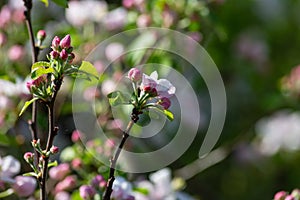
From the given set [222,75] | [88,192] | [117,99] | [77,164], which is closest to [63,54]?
[117,99]

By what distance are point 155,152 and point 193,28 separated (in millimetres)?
371

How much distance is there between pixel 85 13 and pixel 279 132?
0.87 m

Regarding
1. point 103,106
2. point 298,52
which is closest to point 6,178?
→ point 103,106

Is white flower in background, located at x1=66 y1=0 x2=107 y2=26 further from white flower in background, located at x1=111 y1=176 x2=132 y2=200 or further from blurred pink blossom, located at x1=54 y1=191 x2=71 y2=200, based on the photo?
white flower in background, located at x1=111 y1=176 x2=132 y2=200

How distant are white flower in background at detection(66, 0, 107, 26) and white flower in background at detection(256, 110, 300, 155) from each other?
2.58 feet

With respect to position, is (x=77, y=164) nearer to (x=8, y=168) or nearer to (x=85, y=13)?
(x=8, y=168)

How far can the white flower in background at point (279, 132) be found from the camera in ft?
7.75

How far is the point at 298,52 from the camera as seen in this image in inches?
111

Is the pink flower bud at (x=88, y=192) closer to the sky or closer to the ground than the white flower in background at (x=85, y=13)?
closer to the ground

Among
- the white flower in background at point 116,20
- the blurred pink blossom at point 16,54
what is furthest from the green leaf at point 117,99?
Result: the white flower in background at point 116,20

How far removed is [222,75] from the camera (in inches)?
94.4

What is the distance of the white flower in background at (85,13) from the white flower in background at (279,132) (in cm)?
79

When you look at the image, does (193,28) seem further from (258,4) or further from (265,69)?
(258,4)

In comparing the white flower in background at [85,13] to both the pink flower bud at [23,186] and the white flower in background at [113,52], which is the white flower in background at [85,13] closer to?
the white flower in background at [113,52]
